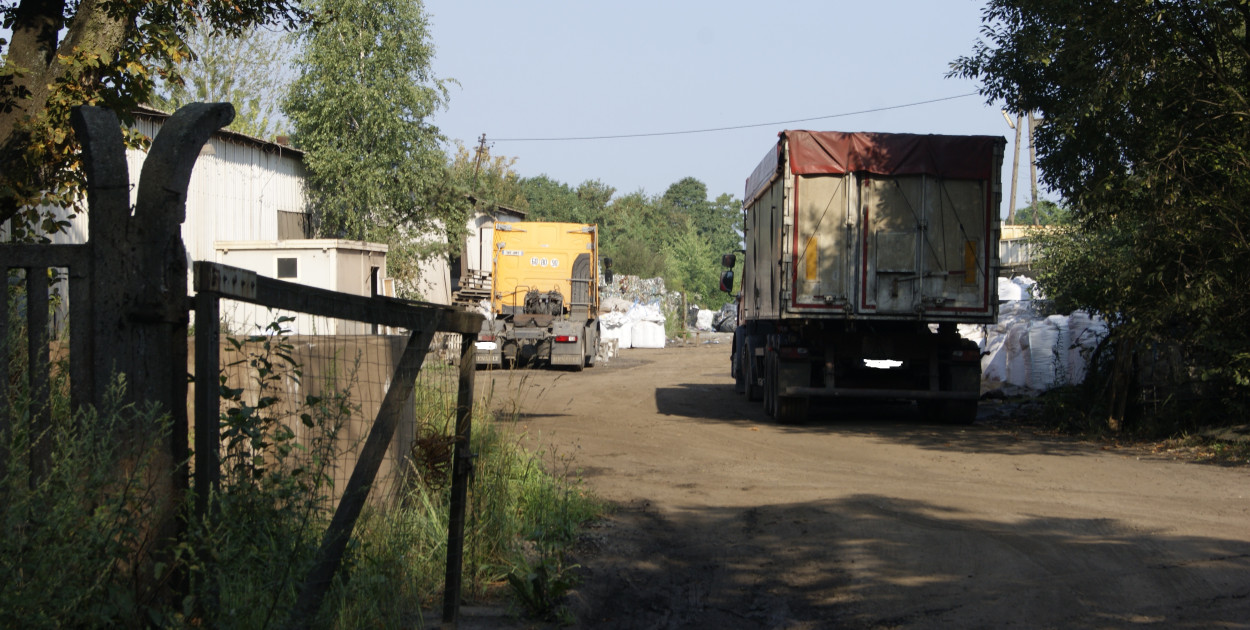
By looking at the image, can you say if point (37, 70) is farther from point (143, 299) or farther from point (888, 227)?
point (888, 227)

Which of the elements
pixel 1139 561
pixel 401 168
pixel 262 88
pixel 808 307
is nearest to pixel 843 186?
pixel 808 307

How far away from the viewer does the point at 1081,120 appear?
1181 cm

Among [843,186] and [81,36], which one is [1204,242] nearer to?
[843,186]

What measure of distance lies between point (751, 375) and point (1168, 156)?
8218 millimetres

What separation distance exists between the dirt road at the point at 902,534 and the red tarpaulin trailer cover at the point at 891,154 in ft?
11.0

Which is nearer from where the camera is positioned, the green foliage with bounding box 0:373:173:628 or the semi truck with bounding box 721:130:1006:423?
the green foliage with bounding box 0:373:173:628

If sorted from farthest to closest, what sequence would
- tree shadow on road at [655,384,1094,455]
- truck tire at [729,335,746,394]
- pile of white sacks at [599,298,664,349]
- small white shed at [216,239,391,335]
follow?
1. pile of white sacks at [599,298,664,349]
2. truck tire at [729,335,746,394]
3. small white shed at [216,239,391,335]
4. tree shadow on road at [655,384,1094,455]

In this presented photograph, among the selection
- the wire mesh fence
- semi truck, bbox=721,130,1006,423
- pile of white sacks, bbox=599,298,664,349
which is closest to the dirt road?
the wire mesh fence

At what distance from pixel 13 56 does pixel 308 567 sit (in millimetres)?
6354

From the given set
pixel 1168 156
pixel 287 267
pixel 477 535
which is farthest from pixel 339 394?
pixel 287 267

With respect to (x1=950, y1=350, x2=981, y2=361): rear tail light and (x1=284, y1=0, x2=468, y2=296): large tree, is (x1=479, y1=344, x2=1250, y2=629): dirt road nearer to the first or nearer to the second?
(x1=950, y1=350, x2=981, y2=361): rear tail light

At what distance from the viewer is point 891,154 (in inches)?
511

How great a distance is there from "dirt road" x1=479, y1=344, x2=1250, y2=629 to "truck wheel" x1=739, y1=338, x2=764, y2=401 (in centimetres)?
487

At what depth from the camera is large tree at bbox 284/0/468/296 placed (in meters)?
27.2
